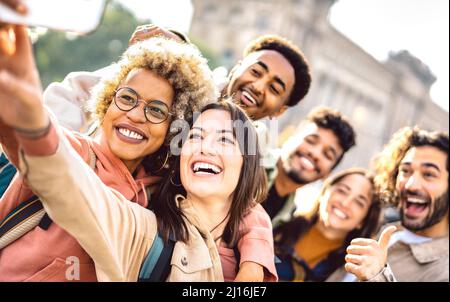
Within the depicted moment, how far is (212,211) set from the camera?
1495mm

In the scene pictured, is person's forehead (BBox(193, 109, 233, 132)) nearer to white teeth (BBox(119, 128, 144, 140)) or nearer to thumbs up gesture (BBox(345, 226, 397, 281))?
white teeth (BBox(119, 128, 144, 140))

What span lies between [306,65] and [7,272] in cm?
181

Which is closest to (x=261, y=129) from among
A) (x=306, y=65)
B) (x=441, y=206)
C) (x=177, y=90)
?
(x=306, y=65)

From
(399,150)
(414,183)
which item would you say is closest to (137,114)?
(414,183)

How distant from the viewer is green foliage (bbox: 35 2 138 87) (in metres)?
19.4

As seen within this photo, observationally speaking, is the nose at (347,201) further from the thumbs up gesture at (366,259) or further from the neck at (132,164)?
the neck at (132,164)

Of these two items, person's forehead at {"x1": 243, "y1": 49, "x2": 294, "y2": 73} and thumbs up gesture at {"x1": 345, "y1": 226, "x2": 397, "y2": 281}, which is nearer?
thumbs up gesture at {"x1": 345, "y1": 226, "x2": 397, "y2": 281}

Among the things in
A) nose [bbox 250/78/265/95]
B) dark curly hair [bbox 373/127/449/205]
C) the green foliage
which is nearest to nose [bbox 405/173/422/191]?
dark curly hair [bbox 373/127/449/205]

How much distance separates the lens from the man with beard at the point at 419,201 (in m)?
2.31

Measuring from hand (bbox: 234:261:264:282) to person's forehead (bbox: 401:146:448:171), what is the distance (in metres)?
1.27

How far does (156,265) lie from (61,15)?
27.2 inches

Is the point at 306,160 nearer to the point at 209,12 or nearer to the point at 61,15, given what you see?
the point at 61,15
